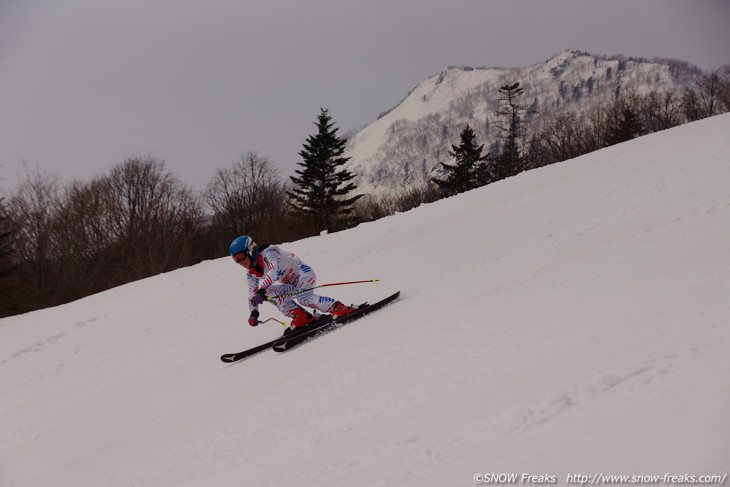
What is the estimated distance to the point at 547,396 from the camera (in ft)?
9.16

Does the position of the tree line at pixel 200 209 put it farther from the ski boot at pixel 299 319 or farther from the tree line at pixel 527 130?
the ski boot at pixel 299 319

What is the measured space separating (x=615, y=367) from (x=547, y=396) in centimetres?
55

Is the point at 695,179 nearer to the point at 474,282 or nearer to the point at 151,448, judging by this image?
the point at 474,282

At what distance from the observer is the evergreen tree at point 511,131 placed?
1499 inches

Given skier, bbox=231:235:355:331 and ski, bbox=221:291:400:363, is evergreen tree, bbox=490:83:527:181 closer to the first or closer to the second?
ski, bbox=221:291:400:363

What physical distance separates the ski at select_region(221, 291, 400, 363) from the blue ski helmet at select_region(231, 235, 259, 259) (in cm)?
143

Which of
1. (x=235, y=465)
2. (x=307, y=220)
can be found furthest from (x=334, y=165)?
(x=235, y=465)

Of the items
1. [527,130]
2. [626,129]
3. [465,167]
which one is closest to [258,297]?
[465,167]

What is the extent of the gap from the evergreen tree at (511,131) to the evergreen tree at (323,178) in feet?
46.0

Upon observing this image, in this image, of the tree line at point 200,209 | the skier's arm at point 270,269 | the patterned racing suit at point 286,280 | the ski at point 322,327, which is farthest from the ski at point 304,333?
the tree line at point 200,209

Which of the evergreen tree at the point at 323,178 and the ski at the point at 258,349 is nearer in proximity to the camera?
the ski at the point at 258,349

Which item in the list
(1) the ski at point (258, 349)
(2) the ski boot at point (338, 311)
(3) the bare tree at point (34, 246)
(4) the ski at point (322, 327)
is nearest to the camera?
(4) the ski at point (322, 327)

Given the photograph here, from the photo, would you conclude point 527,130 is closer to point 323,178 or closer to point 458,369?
point 323,178

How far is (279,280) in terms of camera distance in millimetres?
6863
